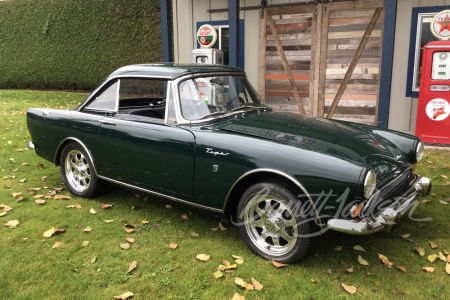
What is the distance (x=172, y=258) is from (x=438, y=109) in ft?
17.2

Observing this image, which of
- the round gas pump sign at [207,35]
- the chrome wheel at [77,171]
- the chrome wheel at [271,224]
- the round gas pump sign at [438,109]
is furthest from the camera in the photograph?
the round gas pump sign at [207,35]

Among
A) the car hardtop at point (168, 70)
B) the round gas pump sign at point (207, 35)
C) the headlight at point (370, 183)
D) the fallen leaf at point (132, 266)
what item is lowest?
the fallen leaf at point (132, 266)

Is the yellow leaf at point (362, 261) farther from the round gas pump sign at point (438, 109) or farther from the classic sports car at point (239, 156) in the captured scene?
the round gas pump sign at point (438, 109)

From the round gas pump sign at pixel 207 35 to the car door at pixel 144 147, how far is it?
4310mm

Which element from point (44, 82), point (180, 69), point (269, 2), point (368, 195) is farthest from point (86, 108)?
point (44, 82)

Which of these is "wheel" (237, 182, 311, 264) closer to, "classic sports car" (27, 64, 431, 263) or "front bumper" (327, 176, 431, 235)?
"classic sports car" (27, 64, 431, 263)

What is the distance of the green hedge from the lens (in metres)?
14.0

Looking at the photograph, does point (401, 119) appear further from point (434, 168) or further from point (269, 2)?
point (269, 2)

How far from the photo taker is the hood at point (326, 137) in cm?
310

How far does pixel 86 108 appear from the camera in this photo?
4551 mm

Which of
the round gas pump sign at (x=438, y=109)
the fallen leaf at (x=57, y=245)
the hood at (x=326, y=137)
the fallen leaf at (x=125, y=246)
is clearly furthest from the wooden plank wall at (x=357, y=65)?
the fallen leaf at (x=57, y=245)

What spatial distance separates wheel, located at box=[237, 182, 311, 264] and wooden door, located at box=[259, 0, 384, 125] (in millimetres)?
5399

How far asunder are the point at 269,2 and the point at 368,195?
22.3 ft

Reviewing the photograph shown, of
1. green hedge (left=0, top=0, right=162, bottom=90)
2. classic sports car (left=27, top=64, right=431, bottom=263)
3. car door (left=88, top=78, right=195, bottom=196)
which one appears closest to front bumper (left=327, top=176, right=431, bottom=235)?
classic sports car (left=27, top=64, right=431, bottom=263)
